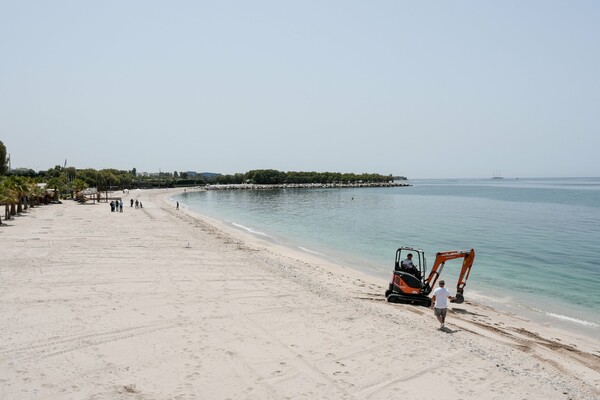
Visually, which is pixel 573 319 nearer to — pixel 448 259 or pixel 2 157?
pixel 448 259

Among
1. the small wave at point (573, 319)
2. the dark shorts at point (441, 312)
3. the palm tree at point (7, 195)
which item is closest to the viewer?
the dark shorts at point (441, 312)

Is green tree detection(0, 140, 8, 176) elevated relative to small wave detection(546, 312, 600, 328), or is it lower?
elevated

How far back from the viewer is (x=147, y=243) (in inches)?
897

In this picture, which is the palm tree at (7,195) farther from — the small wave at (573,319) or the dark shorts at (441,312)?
the small wave at (573,319)

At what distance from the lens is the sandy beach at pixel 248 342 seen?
691cm

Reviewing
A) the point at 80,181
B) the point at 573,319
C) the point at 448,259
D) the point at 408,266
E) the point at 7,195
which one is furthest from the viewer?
the point at 80,181

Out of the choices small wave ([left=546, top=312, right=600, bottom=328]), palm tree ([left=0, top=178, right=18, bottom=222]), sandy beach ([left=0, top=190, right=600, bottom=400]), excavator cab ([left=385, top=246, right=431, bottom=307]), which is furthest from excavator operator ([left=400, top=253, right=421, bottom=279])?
palm tree ([left=0, top=178, right=18, bottom=222])

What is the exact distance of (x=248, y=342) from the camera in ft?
28.7

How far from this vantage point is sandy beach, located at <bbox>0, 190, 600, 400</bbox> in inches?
272

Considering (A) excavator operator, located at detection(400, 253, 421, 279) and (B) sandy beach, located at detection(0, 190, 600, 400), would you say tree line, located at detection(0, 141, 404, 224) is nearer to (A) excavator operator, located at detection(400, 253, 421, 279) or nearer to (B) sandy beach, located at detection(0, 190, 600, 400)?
(B) sandy beach, located at detection(0, 190, 600, 400)

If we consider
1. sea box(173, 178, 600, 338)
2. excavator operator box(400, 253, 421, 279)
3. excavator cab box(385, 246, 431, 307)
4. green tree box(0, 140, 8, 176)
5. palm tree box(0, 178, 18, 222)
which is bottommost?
sea box(173, 178, 600, 338)

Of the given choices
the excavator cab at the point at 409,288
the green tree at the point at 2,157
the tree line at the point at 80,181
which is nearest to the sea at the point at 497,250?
the excavator cab at the point at 409,288

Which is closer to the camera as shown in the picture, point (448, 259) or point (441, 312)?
point (441, 312)

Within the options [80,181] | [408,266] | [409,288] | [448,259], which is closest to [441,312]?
[409,288]
